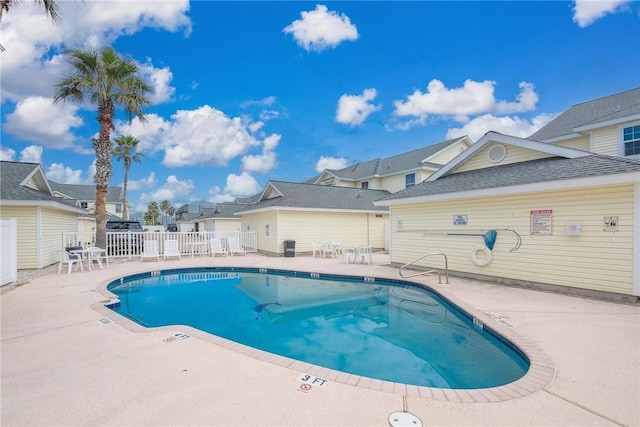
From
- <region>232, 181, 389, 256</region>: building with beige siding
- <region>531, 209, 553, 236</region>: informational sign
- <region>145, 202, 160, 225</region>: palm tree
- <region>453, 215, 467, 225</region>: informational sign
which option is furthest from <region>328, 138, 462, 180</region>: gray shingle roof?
<region>145, 202, 160, 225</region>: palm tree

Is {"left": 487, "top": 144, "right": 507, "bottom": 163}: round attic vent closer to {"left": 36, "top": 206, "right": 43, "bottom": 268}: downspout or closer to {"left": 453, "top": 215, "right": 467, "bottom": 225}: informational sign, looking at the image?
{"left": 453, "top": 215, "right": 467, "bottom": 225}: informational sign

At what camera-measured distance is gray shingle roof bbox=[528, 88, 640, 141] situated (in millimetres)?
12884

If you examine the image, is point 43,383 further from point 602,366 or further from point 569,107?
point 569,107

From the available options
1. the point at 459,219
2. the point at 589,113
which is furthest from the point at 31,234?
the point at 589,113

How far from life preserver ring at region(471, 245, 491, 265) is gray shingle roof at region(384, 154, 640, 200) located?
1.76 m

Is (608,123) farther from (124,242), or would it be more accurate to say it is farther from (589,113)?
(124,242)

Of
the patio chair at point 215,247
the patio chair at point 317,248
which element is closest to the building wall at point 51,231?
the patio chair at point 215,247

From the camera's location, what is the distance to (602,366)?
3594mm

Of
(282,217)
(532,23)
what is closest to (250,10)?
(282,217)

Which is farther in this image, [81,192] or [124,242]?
[81,192]

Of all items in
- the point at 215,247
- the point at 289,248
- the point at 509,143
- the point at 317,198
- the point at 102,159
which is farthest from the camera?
the point at 317,198

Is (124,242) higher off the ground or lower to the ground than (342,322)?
higher

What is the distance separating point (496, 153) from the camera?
1058cm

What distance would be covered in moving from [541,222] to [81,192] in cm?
5021
